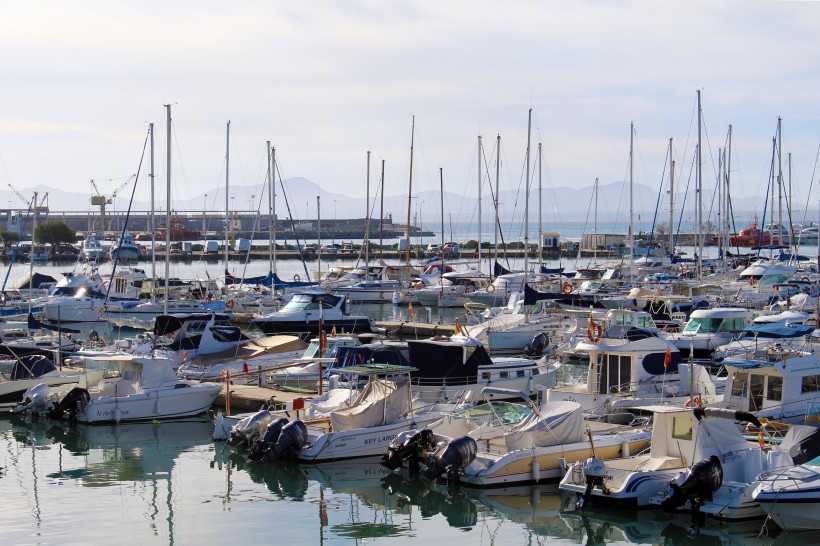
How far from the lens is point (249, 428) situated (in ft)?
82.1

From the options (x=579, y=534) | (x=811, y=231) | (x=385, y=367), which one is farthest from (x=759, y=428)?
(x=811, y=231)

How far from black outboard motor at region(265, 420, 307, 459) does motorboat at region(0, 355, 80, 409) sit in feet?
30.2

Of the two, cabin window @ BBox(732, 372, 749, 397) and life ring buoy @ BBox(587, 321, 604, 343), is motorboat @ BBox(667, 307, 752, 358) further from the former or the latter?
cabin window @ BBox(732, 372, 749, 397)

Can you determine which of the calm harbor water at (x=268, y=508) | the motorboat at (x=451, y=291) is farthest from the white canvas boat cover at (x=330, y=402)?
the motorboat at (x=451, y=291)

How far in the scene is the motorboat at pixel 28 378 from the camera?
101 ft

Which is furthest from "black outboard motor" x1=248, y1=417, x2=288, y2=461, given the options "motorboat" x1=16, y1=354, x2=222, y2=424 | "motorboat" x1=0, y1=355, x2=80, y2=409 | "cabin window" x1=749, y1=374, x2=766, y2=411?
"cabin window" x1=749, y1=374, x2=766, y2=411

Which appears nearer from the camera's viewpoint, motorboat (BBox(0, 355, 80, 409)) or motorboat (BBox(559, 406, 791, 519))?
motorboat (BBox(559, 406, 791, 519))

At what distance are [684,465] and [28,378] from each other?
1973 cm

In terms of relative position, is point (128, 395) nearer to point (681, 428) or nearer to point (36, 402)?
point (36, 402)

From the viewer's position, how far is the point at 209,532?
64.4 feet

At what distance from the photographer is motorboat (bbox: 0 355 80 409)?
101 feet

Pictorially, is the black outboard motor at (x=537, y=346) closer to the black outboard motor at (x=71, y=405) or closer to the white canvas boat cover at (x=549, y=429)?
the black outboard motor at (x=71, y=405)

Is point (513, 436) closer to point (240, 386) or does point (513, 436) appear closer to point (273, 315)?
point (240, 386)

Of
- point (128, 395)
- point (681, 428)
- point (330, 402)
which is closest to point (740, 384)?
point (681, 428)
